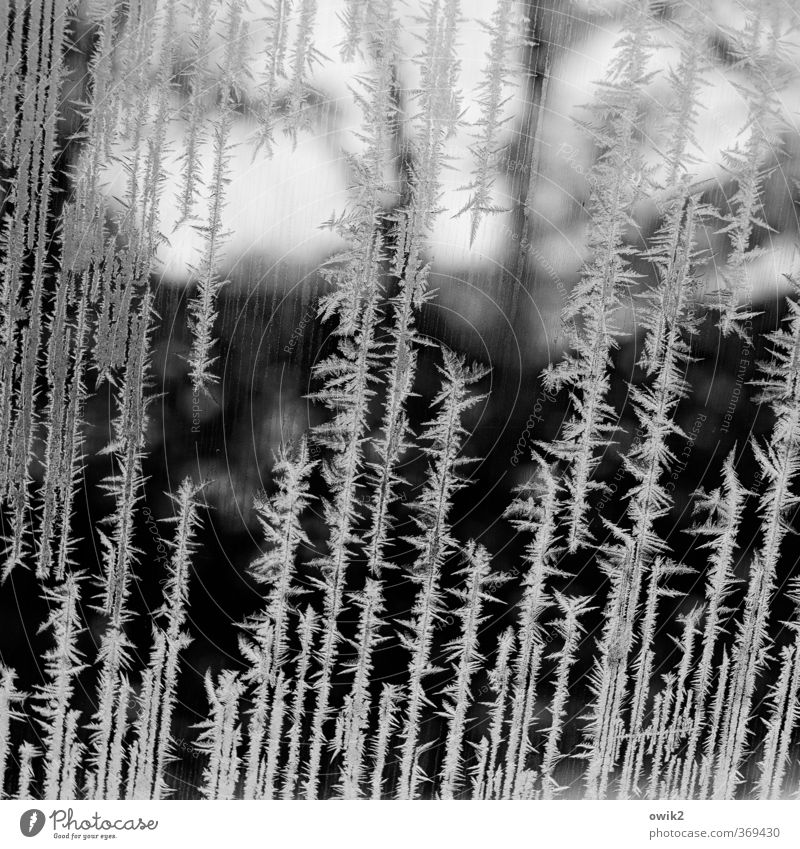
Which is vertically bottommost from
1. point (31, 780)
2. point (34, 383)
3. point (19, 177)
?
point (31, 780)

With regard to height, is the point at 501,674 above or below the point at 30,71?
below

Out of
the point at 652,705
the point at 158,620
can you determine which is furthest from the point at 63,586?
the point at 652,705

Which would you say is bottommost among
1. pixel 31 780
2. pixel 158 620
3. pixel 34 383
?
pixel 31 780

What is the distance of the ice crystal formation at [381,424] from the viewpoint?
399 mm

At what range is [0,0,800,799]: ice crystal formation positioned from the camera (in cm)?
40

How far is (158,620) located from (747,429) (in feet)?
1.33

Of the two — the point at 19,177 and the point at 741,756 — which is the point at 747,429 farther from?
the point at 19,177

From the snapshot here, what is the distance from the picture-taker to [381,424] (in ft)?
1.36

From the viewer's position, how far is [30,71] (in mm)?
390

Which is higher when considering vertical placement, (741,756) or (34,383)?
(34,383)
